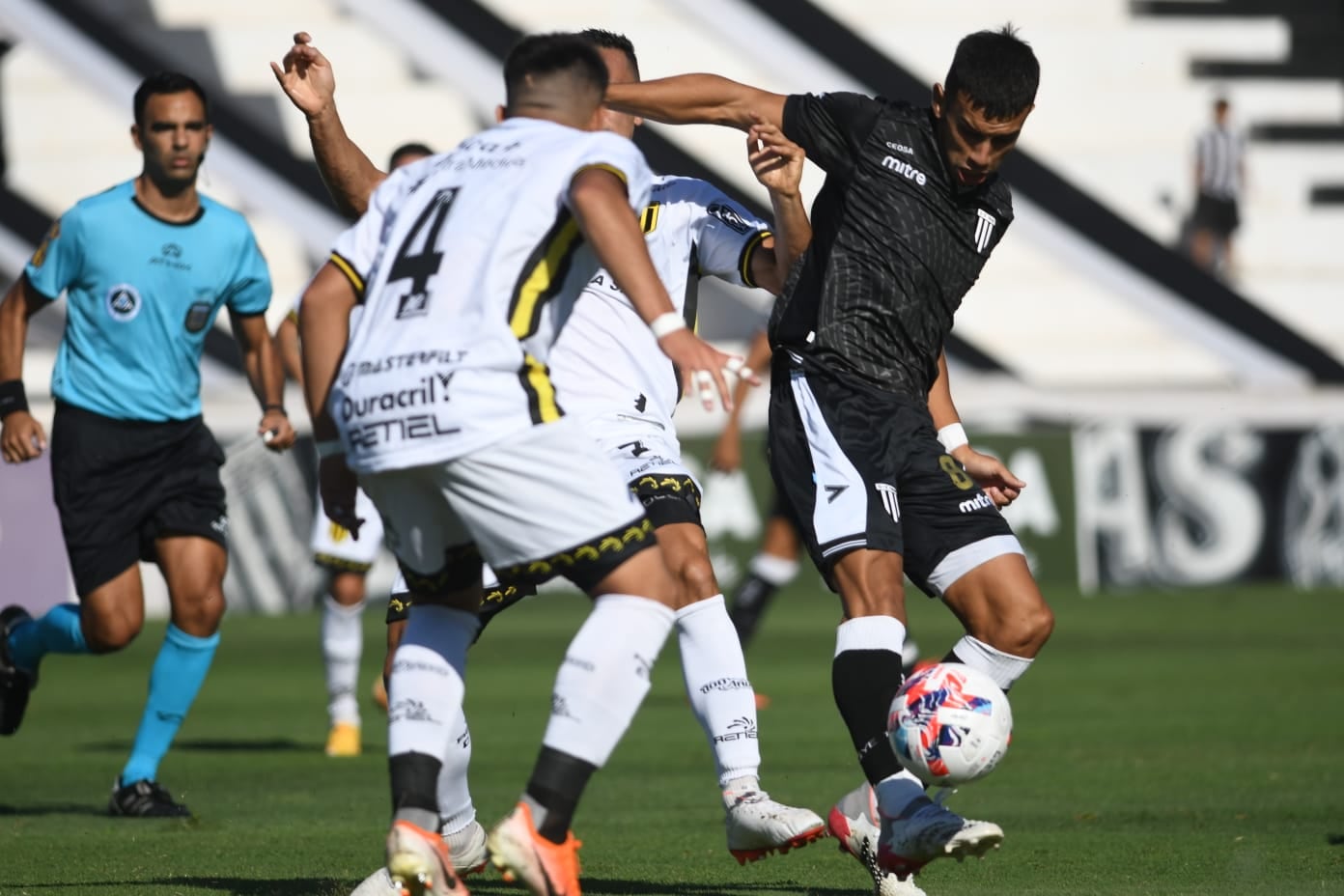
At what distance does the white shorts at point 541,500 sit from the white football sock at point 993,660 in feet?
4.75

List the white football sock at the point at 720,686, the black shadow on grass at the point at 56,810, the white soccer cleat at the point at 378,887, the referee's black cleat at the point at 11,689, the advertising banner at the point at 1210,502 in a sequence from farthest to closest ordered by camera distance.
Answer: the advertising banner at the point at 1210,502 → the referee's black cleat at the point at 11,689 → the black shadow on grass at the point at 56,810 → the white football sock at the point at 720,686 → the white soccer cleat at the point at 378,887

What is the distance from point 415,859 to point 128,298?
373 centimetres

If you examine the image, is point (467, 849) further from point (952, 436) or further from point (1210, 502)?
point (1210, 502)

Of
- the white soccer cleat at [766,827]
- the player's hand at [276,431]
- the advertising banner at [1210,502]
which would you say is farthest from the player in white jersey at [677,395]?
the advertising banner at [1210,502]

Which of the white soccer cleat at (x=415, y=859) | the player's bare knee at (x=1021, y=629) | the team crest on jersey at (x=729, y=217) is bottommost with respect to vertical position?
the white soccer cleat at (x=415, y=859)

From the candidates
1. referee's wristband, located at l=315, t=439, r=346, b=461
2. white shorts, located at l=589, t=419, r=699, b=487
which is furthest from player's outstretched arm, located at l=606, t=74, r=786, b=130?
referee's wristband, located at l=315, t=439, r=346, b=461

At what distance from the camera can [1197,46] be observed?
25.5 m

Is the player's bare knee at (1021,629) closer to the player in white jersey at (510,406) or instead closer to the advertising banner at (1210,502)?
the player in white jersey at (510,406)

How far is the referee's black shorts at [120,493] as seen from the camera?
7723 mm

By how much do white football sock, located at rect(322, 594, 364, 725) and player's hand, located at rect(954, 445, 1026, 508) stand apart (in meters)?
4.21

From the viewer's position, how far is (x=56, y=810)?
7.67m

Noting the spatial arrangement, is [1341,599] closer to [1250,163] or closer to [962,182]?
[1250,163]

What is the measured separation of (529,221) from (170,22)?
68.4ft

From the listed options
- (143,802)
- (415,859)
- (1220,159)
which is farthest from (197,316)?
(1220,159)
